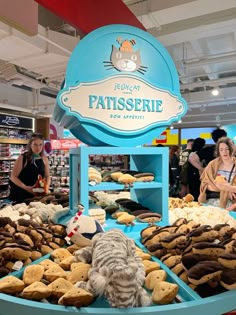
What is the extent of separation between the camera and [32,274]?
1110 mm

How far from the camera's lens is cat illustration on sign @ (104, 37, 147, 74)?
1.89m

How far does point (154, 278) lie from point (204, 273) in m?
0.18

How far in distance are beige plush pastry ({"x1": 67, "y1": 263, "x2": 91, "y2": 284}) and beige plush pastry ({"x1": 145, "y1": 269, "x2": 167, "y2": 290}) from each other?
0.23m

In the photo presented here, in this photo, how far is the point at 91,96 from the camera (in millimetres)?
1788

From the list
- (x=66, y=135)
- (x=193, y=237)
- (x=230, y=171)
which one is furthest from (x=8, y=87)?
(x=193, y=237)

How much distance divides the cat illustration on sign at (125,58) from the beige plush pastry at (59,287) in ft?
4.23

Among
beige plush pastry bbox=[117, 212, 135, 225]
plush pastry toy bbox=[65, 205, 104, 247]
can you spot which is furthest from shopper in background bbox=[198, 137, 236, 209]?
plush pastry toy bbox=[65, 205, 104, 247]

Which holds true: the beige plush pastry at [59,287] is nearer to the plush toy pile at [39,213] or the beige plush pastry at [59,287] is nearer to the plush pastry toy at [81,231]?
the plush pastry toy at [81,231]

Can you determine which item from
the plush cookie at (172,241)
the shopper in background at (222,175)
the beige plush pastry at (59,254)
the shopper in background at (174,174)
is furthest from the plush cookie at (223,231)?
the shopper in background at (174,174)

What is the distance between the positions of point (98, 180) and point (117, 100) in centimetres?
50

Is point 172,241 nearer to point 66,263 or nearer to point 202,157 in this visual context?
point 66,263

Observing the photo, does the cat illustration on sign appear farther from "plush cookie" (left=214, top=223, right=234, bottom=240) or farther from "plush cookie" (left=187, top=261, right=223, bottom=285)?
"plush cookie" (left=187, top=261, right=223, bottom=285)

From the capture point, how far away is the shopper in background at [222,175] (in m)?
3.12

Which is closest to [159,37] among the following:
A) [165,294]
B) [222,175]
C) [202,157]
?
[202,157]
